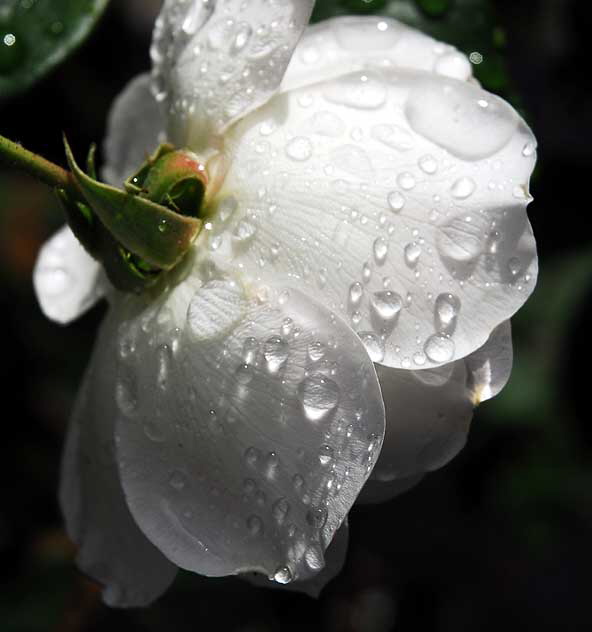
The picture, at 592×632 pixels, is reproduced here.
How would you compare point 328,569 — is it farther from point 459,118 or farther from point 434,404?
point 459,118

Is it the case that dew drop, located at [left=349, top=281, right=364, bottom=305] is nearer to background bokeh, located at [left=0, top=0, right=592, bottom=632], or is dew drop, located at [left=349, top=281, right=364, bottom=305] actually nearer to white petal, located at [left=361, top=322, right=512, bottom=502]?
white petal, located at [left=361, top=322, right=512, bottom=502]

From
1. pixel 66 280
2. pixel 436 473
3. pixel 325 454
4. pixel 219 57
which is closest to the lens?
pixel 325 454

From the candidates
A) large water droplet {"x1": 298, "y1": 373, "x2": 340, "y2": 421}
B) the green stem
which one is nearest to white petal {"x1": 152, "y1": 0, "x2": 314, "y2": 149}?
the green stem

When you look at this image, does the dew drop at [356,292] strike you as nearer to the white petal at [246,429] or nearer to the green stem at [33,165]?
the white petal at [246,429]

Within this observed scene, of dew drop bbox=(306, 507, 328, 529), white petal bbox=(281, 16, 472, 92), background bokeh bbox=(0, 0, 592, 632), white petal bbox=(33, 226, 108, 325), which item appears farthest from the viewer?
background bokeh bbox=(0, 0, 592, 632)

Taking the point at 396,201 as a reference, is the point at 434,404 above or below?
below

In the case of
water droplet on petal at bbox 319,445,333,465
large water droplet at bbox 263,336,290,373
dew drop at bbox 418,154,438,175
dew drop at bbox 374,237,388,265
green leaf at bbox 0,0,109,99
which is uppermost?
green leaf at bbox 0,0,109,99

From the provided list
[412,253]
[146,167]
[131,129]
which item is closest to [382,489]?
[412,253]

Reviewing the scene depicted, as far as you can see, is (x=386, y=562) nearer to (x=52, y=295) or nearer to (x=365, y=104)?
(x=52, y=295)
